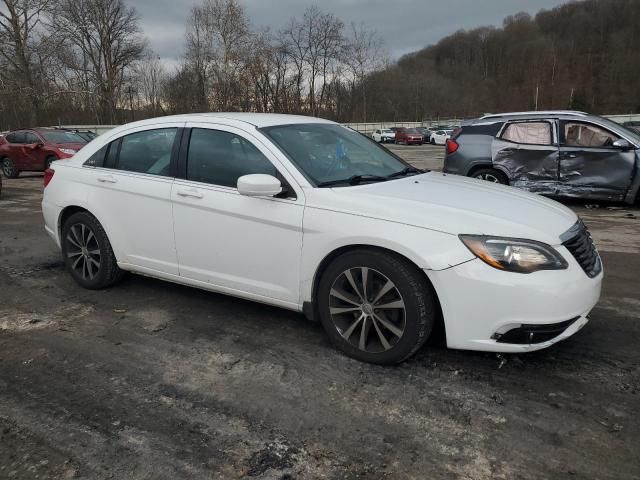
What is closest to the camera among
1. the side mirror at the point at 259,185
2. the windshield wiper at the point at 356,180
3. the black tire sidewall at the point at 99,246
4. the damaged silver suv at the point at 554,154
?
the side mirror at the point at 259,185

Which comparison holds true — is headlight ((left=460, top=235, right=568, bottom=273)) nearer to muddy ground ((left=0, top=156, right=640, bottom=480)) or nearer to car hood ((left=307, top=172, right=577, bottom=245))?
car hood ((left=307, top=172, right=577, bottom=245))

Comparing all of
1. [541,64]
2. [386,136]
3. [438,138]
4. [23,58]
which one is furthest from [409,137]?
[541,64]

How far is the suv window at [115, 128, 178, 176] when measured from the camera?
4152mm

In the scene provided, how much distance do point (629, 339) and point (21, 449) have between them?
375 cm

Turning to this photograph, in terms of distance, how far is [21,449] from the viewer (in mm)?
2469

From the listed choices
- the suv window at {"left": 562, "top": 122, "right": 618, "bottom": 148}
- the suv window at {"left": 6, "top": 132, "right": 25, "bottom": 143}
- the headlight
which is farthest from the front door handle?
the suv window at {"left": 6, "top": 132, "right": 25, "bottom": 143}

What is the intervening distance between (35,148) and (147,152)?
13651 millimetres

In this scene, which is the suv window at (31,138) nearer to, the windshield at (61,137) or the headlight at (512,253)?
the windshield at (61,137)

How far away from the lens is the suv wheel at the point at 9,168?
16547 millimetres

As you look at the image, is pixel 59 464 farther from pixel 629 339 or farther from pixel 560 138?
pixel 560 138

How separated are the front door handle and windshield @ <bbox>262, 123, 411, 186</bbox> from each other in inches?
26.4

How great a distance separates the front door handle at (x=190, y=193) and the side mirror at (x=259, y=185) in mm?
536

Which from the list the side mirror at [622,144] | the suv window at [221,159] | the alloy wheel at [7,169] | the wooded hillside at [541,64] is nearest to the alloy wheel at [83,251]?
the suv window at [221,159]

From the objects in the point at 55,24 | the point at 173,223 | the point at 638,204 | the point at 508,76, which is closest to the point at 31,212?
the point at 173,223
